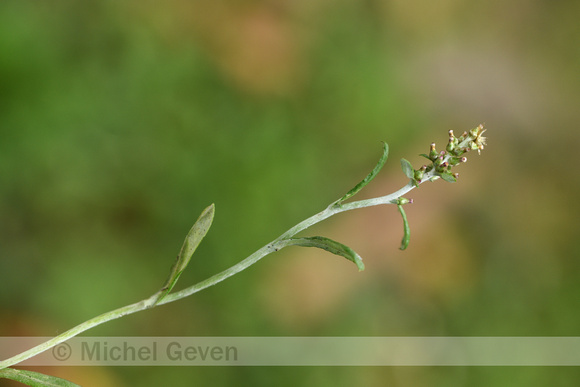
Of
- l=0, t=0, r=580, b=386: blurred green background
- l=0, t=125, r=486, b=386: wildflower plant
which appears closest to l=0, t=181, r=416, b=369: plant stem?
l=0, t=125, r=486, b=386: wildflower plant

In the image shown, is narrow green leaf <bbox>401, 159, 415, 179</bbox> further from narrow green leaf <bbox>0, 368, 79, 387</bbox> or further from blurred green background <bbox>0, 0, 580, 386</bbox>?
blurred green background <bbox>0, 0, 580, 386</bbox>

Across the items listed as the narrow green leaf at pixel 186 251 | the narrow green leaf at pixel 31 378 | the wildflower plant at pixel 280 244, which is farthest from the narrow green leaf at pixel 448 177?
the narrow green leaf at pixel 31 378

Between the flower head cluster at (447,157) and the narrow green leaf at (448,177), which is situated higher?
the flower head cluster at (447,157)

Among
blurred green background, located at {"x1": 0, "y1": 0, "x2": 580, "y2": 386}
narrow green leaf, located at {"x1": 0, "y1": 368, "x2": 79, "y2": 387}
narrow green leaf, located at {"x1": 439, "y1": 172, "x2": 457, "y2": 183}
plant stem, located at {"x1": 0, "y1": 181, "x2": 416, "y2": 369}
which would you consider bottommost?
narrow green leaf, located at {"x1": 0, "y1": 368, "x2": 79, "y2": 387}

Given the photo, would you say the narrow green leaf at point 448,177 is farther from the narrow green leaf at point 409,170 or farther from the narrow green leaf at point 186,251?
the narrow green leaf at point 186,251

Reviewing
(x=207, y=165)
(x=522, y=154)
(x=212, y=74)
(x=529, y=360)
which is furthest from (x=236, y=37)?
(x=529, y=360)
